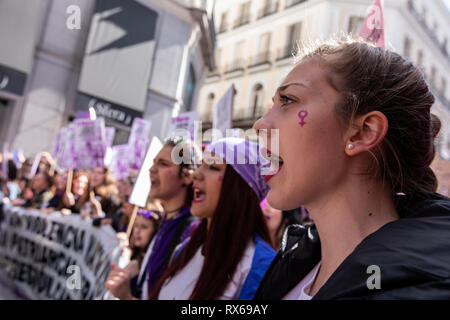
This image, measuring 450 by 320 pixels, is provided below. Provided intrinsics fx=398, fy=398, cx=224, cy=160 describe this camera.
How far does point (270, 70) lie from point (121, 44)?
1672mm

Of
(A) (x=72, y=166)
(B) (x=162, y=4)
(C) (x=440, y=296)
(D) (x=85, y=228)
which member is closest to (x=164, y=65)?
(B) (x=162, y=4)

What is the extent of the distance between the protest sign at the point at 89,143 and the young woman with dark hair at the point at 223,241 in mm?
2915

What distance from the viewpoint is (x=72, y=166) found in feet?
16.5

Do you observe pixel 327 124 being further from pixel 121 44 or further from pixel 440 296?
pixel 121 44

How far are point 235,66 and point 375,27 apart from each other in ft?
9.66

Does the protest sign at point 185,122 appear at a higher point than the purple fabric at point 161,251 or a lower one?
higher

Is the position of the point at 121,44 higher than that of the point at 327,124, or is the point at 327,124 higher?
the point at 121,44

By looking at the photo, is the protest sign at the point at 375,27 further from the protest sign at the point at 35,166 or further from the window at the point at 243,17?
the protest sign at the point at 35,166

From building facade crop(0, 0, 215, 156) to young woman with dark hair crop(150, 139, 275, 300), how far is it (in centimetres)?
97

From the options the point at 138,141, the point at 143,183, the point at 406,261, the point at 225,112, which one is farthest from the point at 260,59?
the point at 406,261

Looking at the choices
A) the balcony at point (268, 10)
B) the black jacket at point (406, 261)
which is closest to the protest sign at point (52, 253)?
the balcony at point (268, 10)

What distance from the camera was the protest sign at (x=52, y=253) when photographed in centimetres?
312

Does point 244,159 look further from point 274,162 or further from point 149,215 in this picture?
point 149,215

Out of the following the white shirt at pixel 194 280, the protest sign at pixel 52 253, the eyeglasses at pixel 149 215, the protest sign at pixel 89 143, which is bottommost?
the protest sign at pixel 52 253
